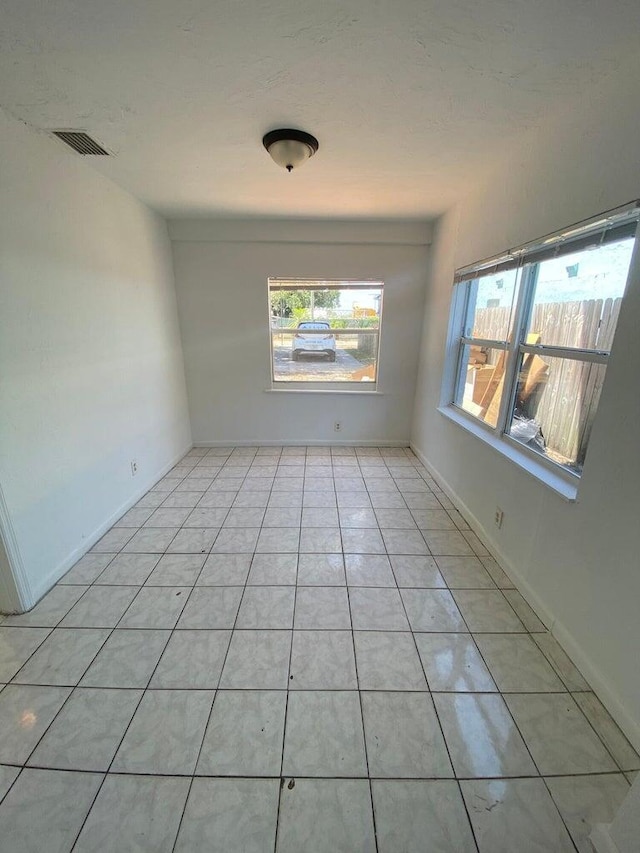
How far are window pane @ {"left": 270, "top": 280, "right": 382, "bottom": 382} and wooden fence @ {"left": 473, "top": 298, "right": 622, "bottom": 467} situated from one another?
1909mm

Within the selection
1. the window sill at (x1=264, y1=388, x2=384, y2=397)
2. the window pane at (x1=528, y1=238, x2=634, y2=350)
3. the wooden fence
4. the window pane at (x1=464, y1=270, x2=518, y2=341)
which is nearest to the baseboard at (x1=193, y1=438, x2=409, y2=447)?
the window sill at (x1=264, y1=388, x2=384, y2=397)

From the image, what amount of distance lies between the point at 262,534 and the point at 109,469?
3.87 feet

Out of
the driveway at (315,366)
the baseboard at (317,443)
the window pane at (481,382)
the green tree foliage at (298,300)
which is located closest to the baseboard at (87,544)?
the baseboard at (317,443)

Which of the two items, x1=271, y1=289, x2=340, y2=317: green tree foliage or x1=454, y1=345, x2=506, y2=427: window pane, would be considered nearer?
x1=454, y1=345, x2=506, y2=427: window pane

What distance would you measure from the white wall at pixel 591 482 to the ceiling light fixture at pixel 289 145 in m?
1.14

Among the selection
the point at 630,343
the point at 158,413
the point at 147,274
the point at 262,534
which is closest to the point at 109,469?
the point at 158,413

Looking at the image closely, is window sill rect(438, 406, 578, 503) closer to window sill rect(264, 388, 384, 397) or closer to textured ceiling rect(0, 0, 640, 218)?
window sill rect(264, 388, 384, 397)

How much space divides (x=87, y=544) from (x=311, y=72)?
2687 mm

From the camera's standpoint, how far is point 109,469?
7.71 feet

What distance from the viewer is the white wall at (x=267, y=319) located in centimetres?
326

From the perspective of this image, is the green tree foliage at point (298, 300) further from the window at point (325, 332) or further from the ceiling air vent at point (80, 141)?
the ceiling air vent at point (80, 141)

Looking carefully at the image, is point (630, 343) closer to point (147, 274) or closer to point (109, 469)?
point (109, 469)

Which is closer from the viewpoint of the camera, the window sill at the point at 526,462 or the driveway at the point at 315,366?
the window sill at the point at 526,462

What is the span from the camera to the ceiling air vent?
170 centimetres
